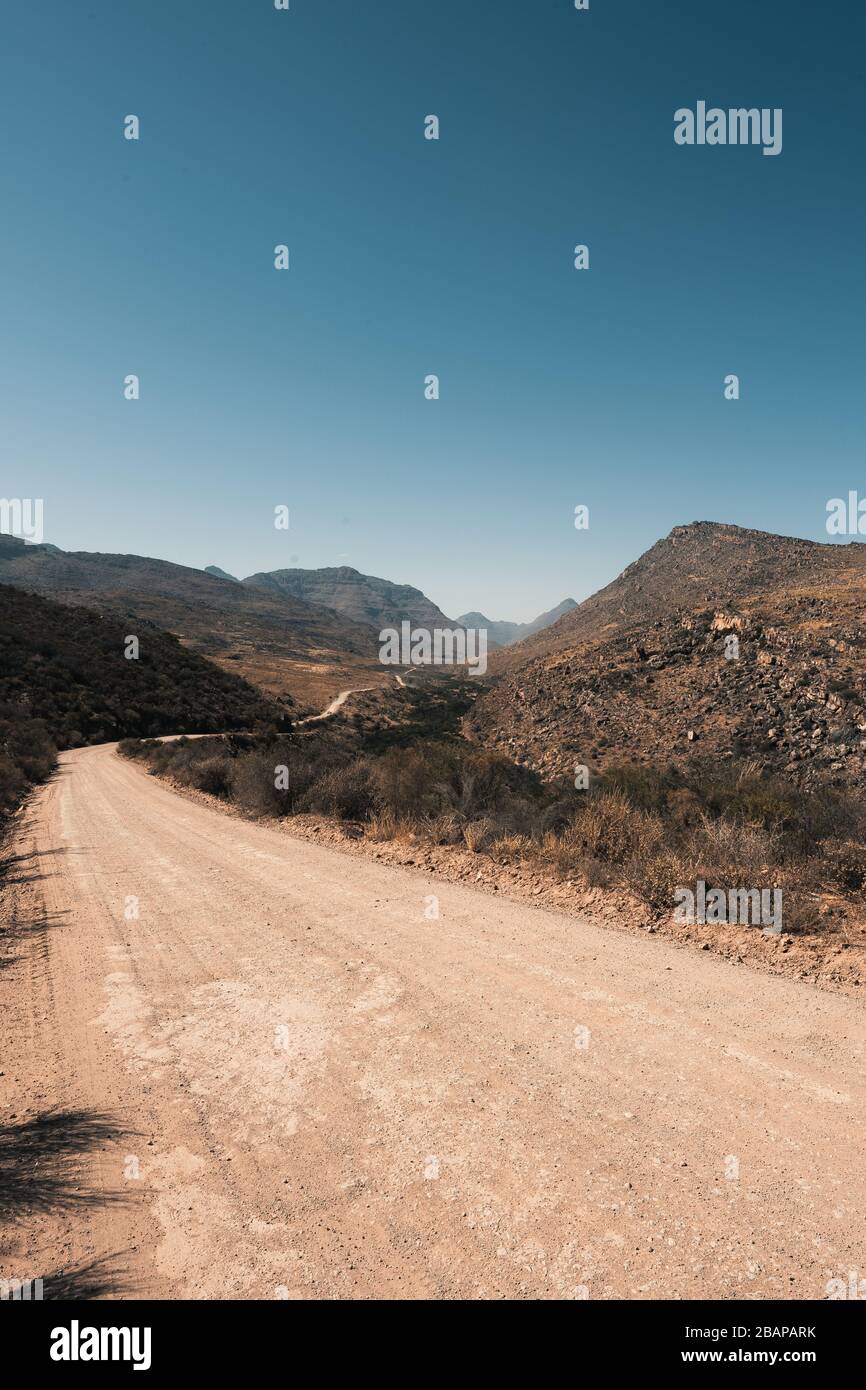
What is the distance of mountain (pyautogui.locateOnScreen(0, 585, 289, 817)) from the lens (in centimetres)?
3434

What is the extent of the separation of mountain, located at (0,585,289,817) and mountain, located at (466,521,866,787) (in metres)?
22.4

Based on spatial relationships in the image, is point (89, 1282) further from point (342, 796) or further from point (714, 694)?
point (714, 694)

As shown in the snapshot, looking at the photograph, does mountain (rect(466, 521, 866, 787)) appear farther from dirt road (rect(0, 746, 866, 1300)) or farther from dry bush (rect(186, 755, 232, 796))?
dirt road (rect(0, 746, 866, 1300))

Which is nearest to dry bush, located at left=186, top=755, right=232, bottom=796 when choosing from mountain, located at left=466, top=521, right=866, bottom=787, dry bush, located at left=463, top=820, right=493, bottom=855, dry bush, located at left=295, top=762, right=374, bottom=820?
dry bush, located at left=295, top=762, right=374, bottom=820

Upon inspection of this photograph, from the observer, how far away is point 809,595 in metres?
43.5

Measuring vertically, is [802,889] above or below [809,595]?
below

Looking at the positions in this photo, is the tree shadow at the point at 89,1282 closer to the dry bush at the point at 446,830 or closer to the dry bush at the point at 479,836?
the dry bush at the point at 479,836

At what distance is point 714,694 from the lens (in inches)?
1314

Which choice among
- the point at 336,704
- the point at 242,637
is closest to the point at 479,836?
the point at 336,704

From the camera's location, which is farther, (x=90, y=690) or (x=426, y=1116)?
(x=90, y=690)

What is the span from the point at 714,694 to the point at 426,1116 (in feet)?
110

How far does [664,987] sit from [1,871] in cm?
1131
